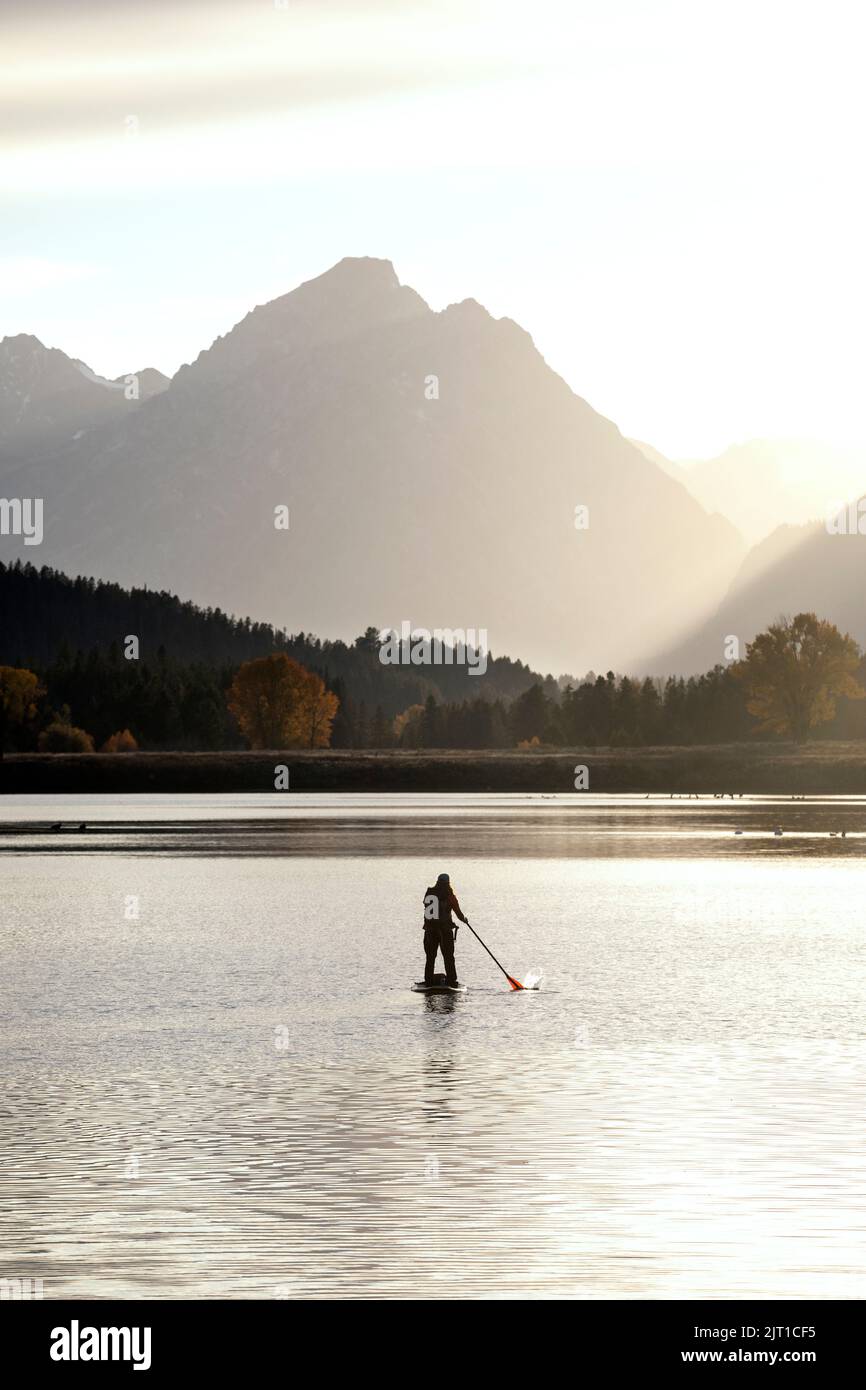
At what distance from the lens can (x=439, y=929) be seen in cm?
4062

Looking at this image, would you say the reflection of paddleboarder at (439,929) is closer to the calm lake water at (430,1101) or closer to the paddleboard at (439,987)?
the paddleboard at (439,987)

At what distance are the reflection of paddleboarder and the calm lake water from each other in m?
1.06

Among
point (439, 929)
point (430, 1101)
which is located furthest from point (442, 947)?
point (430, 1101)

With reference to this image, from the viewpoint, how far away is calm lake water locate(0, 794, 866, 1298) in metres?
18.0

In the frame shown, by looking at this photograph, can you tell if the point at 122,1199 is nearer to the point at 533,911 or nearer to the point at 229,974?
the point at 229,974

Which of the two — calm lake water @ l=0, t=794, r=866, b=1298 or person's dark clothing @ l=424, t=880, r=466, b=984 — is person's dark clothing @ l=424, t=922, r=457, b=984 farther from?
calm lake water @ l=0, t=794, r=866, b=1298

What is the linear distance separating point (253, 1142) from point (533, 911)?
128 feet

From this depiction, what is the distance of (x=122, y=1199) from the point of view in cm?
2056

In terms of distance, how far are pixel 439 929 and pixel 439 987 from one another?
1.23 metres

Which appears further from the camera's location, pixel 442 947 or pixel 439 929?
pixel 442 947

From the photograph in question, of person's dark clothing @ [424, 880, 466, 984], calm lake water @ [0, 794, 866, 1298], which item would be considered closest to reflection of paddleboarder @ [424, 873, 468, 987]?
person's dark clothing @ [424, 880, 466, 984]

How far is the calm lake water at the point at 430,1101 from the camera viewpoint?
59.2ft

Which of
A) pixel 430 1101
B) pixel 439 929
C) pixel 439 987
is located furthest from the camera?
pixel 439 987

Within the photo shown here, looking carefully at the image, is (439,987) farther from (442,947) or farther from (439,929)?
(439,929)
